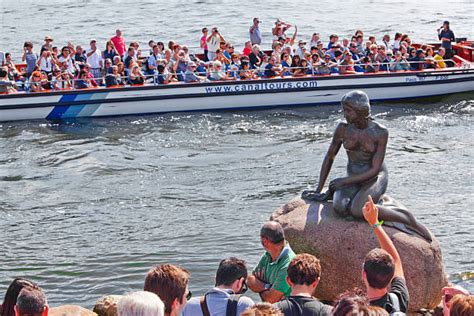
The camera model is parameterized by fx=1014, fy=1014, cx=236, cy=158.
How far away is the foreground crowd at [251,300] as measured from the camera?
21.3 feet

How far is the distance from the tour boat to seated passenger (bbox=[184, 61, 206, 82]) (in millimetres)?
193

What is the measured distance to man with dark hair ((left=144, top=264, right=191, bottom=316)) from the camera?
7.26 metres

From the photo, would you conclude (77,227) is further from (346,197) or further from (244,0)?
(244,0)

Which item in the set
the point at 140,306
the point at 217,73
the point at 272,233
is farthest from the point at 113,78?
the point at 140,306

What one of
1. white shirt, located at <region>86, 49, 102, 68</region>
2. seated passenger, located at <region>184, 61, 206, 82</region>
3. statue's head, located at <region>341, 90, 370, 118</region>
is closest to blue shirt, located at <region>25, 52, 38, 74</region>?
white shirt, located at <region>86, 49, 102, 68</region>

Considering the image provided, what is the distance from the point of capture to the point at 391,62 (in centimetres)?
2745

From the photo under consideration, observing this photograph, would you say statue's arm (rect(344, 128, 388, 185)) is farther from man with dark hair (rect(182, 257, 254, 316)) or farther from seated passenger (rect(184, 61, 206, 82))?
seated passenger (rect(184, 61, 206, 82))

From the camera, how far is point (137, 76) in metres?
26.3

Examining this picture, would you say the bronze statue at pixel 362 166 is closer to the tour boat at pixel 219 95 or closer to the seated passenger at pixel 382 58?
the tour boat at pixel 219 95

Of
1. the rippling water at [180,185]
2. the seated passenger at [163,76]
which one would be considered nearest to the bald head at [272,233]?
the rippling water at [180,185]

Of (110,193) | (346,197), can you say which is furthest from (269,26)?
(346,197)

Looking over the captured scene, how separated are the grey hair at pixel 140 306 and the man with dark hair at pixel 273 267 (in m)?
3.02

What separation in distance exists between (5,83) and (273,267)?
17.4m

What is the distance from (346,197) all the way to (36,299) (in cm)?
560
